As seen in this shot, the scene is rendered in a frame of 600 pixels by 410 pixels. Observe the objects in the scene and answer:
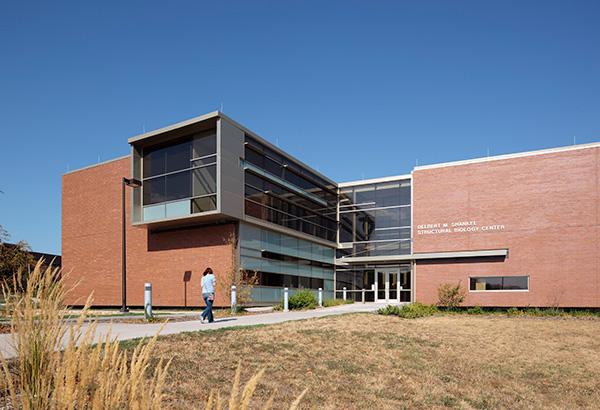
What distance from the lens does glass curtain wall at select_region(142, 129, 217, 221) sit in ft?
76.3

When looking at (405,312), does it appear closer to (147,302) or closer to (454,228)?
(454,228)

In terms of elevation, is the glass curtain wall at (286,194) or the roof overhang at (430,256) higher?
the glass curtain wall at (286,194)

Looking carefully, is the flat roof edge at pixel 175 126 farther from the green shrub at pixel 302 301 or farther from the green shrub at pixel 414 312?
the green shrub at pixel 414 312

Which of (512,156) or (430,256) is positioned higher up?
(512,156)

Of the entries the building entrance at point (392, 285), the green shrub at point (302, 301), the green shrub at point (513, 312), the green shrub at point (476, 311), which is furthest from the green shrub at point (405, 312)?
the building entrance at point (392, 285)

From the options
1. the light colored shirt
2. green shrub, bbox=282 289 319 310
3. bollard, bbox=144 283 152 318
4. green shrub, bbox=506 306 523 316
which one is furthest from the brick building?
the light colored shirt

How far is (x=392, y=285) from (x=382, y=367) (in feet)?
79.6

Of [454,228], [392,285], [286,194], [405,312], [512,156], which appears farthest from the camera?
[392,285]

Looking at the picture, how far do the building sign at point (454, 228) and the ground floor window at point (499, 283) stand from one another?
9.47ft

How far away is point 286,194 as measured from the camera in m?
29.2

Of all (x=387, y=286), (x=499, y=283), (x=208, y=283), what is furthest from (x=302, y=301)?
(x=499, y=283)

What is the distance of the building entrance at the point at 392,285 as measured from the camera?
32344mm

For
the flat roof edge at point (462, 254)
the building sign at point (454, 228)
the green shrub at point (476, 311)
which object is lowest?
the green shrub at point (476, 311)

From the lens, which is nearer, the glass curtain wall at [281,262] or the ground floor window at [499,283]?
the glass curtain wall at [281,262]
